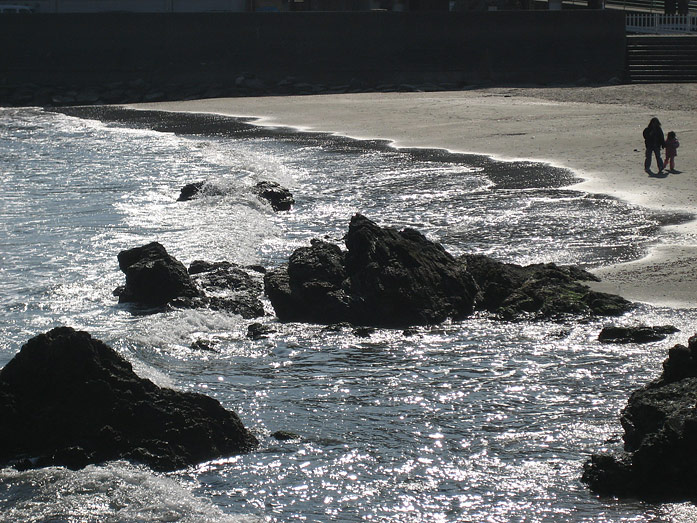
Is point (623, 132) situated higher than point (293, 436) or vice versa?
point (623, 132)

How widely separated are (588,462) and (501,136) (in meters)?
20.5

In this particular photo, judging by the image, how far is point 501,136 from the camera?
88.7ft

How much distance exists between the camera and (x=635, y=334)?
10.0m

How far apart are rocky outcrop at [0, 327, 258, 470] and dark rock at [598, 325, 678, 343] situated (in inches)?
168

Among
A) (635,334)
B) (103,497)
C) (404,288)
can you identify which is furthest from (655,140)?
(103,497)

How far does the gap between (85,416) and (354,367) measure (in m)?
2.93

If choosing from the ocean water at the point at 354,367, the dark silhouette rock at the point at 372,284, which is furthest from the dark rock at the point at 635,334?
the dark silhouette rock at the point at 372,284

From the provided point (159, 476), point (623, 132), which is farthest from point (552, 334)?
point (623, 132)

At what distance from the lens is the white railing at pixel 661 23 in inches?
1658

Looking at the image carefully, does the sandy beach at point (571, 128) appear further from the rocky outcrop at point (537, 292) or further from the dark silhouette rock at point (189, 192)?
the dark silhouette rock at point (189, 192)

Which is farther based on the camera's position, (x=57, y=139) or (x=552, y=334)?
(x=57, y=139)

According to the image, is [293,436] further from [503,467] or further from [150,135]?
[150,135]

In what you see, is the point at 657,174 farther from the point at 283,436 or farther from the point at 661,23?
the point at 661,23

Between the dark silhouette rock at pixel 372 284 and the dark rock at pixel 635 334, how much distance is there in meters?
1.71
